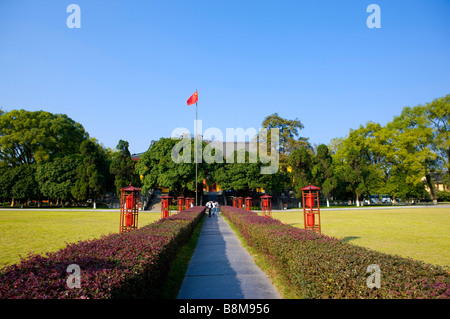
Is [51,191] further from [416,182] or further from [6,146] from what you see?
[416,182]

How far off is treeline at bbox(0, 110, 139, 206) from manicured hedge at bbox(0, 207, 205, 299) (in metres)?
35.9

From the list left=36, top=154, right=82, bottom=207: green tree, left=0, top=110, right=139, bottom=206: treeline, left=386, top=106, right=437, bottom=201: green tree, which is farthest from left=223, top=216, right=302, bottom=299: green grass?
left=386, top=106, right=437, bottom=201: green tree

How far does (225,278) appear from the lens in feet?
18.0

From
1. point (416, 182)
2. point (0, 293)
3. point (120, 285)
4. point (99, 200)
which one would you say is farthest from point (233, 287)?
point (99, 200)

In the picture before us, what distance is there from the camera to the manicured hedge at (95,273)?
2318 mm

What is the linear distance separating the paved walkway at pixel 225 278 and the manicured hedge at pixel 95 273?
85cm

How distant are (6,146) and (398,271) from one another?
154ft

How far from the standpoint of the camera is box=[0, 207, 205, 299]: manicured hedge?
2.32 meters

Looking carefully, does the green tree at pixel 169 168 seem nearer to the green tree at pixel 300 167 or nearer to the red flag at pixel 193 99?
the red flag at pixel 193 99

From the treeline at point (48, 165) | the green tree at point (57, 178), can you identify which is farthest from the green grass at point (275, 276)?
the green tree at point (57, 178)

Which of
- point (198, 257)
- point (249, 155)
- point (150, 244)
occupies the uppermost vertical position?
point (249, 155)

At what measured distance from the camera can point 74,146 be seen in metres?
43.6

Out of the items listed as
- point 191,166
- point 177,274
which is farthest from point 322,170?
point 177,274

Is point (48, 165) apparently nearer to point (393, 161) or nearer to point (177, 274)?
point (177, 274)
